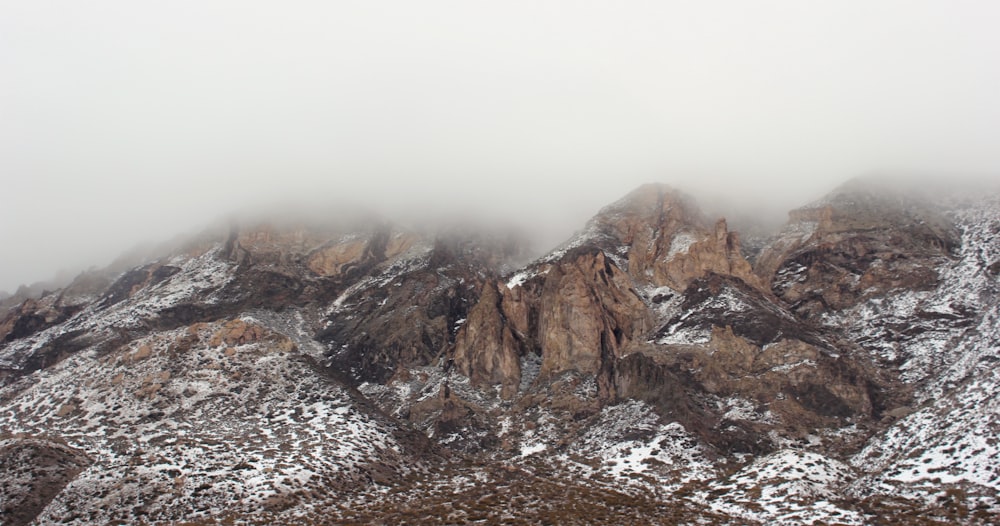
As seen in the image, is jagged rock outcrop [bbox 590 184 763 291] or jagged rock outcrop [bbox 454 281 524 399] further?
jagged rock outcrop [bbox 590 184 763 291]

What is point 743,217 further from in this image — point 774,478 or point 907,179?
point 774,478

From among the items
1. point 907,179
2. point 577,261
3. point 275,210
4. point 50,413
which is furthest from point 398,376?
point 907,179

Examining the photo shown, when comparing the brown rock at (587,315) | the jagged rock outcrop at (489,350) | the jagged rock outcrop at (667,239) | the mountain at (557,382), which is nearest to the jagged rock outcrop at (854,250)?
the mountain at (557,382)

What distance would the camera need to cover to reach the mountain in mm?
43750

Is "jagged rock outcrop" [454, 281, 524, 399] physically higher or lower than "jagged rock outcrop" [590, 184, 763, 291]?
lower

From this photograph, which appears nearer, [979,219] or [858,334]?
[858,334]

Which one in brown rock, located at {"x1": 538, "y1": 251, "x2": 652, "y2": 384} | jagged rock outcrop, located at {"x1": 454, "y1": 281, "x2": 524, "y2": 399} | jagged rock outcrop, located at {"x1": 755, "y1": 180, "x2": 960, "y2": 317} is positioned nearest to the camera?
brown rock, located at {"x1": 538, "y1": 251, "x2": 652, "y2": 384}

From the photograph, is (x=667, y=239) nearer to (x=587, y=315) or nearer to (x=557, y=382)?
(x=587, y=315)

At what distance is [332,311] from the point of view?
335 feet

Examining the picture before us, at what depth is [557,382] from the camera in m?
72.8

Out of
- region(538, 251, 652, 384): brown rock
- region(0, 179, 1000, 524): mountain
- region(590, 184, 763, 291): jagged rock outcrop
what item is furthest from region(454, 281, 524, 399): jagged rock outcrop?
region(590, 184, 763, 291): jagged rock outcrop

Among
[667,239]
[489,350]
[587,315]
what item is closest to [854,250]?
[667,239]

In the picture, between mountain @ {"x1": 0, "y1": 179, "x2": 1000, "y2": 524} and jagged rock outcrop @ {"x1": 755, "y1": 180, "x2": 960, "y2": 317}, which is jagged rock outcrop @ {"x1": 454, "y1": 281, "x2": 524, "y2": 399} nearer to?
mountain @ {"x1": 0, "y1": 179, "x2": 1000, "y2": 524}

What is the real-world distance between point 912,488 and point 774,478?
9081 millimetres
